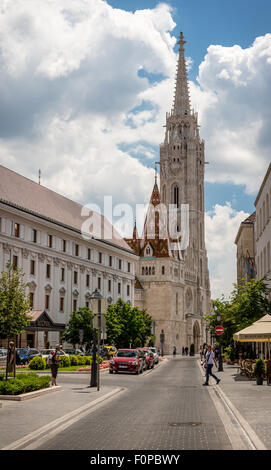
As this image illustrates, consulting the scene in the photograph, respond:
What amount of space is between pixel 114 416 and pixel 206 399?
5.69 m

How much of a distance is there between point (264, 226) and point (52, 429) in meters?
31.4

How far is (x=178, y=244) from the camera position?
5005 inches

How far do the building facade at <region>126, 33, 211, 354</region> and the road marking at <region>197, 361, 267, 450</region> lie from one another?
8964 cm

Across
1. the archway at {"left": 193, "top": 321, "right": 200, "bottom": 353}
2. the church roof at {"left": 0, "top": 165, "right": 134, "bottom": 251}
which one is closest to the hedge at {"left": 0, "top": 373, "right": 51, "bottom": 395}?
the church roof at {"left": 0, "top": 165, "right": 134, "bottom": 251}

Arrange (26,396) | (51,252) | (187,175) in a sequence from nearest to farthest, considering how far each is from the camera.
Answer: (26,396)
(51,252)
(187,175)

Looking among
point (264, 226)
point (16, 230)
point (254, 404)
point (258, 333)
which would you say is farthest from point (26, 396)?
point (16, 230)

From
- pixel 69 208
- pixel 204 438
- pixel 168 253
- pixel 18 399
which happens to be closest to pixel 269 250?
pixel 18 399

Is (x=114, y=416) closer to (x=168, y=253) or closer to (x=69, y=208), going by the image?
(x=69, y=208)

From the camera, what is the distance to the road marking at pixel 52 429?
32.9 ft

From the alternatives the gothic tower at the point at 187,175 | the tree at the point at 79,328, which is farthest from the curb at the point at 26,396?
the gothic tower at the point at 187,175

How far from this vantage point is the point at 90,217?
252ft

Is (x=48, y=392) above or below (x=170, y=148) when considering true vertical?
below

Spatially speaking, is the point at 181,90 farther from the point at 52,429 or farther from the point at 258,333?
the point at 52,429

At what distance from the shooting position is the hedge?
18109 mm
